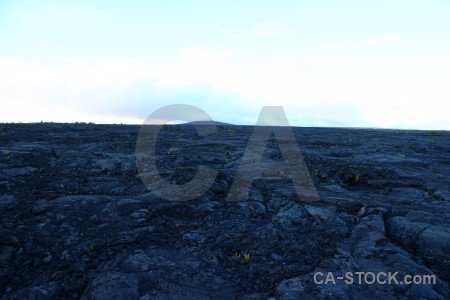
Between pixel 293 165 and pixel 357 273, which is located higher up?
pixel 293 165

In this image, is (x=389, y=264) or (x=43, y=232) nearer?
(x=389, y=264)

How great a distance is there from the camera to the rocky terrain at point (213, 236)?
456cm

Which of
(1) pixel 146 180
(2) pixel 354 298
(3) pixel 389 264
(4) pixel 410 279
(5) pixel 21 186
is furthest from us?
(1) pixel 146 180

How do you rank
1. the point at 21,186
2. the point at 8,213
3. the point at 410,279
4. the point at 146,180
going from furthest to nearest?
1. the point at 146,180
2. the point at 21,186
3. the point at 8,213
4. the point at 410,279

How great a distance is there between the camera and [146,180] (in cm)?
950

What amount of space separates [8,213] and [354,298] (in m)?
6.82

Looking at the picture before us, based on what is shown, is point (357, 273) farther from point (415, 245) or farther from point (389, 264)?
point (415, 245)

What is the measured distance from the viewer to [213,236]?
→ 6000 mm

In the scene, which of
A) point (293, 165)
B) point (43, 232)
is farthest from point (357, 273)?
point (293, 165)

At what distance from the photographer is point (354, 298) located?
4.35m

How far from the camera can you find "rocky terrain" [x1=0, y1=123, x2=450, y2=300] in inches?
179

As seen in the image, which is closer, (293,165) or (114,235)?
(114,235)

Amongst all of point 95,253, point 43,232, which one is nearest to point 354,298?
point 95,253

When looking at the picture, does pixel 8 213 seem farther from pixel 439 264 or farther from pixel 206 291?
pixel 439 264
